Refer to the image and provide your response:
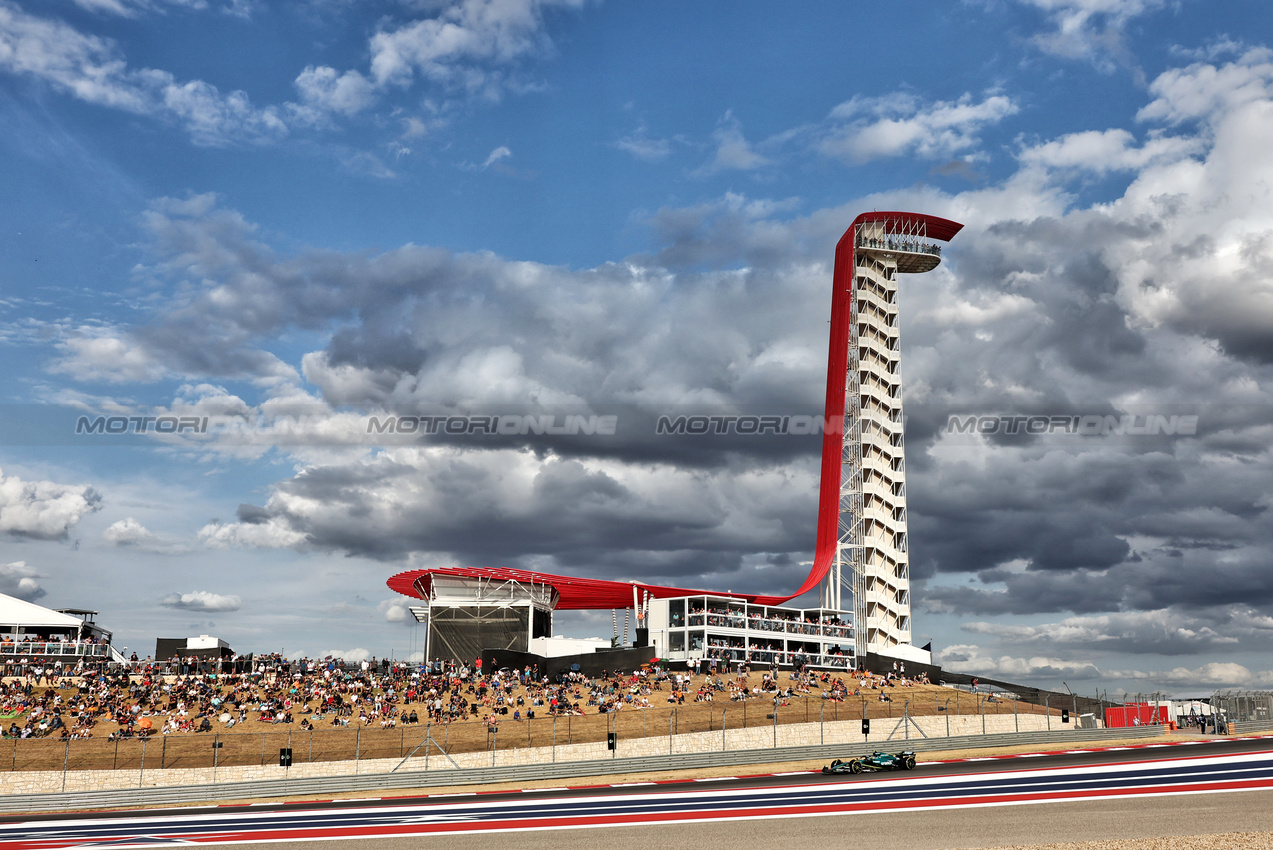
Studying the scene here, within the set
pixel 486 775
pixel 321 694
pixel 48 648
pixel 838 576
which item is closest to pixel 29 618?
pixel 48 648

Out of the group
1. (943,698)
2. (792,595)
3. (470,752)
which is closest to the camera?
(470,752)

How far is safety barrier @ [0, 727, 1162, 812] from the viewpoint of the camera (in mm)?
40844

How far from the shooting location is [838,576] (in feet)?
282

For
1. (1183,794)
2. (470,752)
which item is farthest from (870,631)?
(1183,794)

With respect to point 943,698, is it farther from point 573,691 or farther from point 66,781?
point 66,781

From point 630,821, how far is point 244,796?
1953 cm

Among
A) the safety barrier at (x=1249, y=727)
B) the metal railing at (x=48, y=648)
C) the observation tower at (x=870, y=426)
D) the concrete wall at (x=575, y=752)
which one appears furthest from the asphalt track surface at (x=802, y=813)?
the observation tower at (x=870, y=426)

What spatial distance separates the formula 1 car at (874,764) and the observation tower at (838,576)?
3296 centimetres

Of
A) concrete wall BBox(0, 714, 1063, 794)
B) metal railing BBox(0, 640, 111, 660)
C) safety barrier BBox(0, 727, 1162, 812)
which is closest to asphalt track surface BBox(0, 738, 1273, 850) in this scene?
safety barrier BBox(0, 727, 1162, 812)

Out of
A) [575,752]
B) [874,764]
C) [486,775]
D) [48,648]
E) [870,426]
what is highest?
[870,426]

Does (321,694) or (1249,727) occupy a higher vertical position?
(321,694)

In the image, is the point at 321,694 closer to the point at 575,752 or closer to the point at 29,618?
the point at 575,752

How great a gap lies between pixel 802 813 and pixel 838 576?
57.0 meters

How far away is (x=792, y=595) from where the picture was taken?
8412 cm
